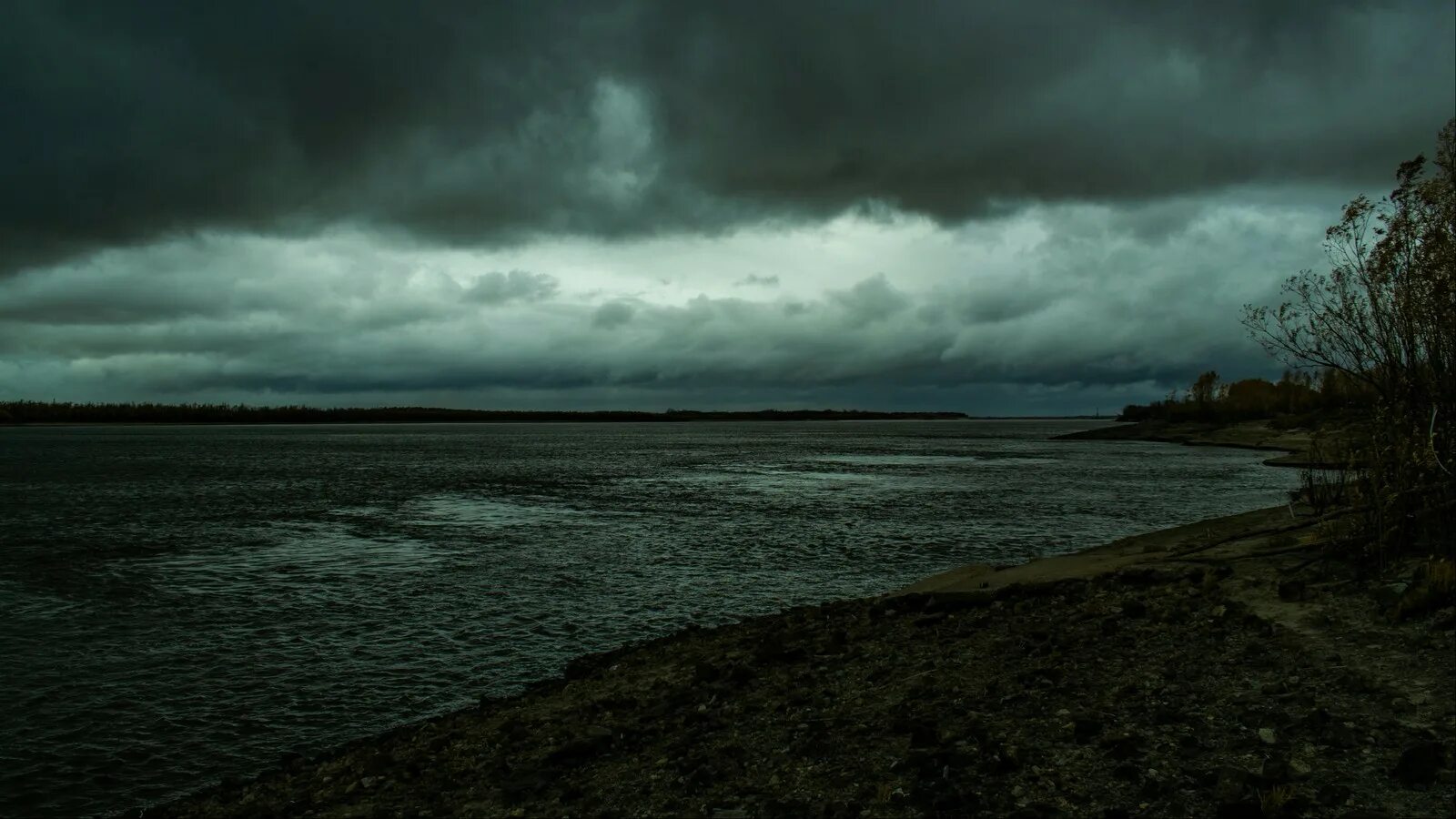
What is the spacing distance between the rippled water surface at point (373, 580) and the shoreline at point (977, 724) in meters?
2.29

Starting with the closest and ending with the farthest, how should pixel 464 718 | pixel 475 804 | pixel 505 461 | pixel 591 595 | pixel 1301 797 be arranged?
pixel 1301 797 → pixel 475 804 → pixel 464 718 → pixel 591 595 → pixel 505 461

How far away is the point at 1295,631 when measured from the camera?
11250 mm

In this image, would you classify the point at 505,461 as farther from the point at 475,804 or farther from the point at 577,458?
the point at 475,804

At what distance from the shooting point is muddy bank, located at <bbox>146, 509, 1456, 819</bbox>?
26.6ft

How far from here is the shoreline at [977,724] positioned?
818cm

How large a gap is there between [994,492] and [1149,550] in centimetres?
3424

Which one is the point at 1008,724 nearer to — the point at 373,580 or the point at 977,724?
the point at 977,724

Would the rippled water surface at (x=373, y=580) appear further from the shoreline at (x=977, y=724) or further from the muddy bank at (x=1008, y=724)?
the muddy bank at (x=1008, y=724)

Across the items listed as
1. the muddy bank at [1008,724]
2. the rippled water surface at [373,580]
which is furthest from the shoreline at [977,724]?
the rippled water surface at [373,580]

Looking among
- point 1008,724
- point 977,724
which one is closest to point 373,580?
point 977,724

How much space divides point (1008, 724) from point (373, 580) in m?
22.3

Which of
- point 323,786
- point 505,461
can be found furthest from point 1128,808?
point 505,461

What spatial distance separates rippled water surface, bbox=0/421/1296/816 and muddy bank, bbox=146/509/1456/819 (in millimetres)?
2449

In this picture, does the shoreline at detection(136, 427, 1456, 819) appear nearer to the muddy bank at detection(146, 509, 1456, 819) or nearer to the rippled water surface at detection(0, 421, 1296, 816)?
the muddy bank at detection(146, 509, 1456, 819)
